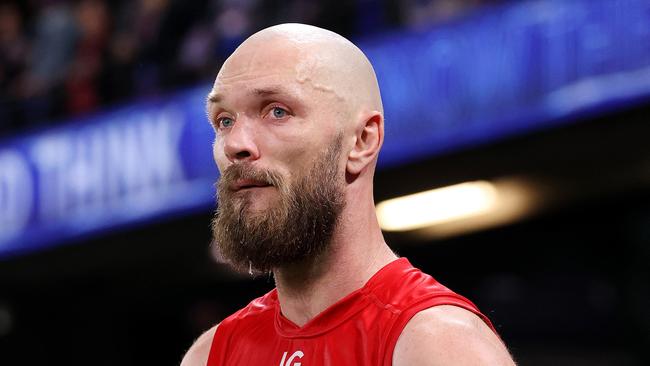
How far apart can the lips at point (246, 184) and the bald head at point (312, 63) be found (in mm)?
215

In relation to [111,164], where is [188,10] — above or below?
above

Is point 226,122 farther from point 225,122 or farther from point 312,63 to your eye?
point 312,63

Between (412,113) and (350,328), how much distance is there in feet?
15.4

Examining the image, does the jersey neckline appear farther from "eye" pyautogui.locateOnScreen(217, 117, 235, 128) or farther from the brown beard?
"eye" pyautogui.locateOnScreen(217, 117, 235, 128)

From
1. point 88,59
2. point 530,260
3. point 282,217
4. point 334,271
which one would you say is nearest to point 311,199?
point 282,217

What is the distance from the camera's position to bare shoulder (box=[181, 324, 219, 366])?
8.14ft

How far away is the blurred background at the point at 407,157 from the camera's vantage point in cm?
623

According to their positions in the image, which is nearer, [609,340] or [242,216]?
[242,216]

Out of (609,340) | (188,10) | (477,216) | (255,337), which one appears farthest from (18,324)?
(255,337)

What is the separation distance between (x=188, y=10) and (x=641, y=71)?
13.4 feet

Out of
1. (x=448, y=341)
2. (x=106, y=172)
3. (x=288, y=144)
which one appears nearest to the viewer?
(x=448, y=341)

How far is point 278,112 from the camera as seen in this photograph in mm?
2162

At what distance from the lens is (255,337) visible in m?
2.37

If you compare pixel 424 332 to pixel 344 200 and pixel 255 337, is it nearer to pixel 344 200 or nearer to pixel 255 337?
pixel 344 200
